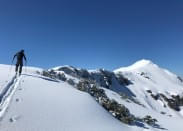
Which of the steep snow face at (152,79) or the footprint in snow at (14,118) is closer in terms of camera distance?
the footprint in snow at (14,118)

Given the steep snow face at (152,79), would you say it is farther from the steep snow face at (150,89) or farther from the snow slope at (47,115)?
the snow slope at (47,115)

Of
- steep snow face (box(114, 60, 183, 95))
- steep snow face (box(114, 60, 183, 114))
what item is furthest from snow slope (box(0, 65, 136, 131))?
steep snow face (box(114, 60, 183, 95))

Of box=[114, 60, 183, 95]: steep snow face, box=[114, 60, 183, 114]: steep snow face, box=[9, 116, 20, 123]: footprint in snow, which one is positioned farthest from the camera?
box=[114, 60, 183, 95]: steep snow face

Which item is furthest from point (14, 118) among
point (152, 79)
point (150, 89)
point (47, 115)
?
point (152, 79)

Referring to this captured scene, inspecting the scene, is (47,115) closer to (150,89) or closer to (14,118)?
(14,118)

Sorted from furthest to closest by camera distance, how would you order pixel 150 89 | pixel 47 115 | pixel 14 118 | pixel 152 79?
pixel 152 79
pixel 150 89
pixel 47 115
pixel 14 118

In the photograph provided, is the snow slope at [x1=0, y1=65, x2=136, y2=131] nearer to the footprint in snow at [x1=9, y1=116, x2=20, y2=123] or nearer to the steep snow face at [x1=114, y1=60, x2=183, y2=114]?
the footprint in snow at [x1=9, y1=116, x2=20, y2=123]

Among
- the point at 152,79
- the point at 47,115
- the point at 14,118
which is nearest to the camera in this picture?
the point at 14,118

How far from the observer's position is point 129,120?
33.1 ft

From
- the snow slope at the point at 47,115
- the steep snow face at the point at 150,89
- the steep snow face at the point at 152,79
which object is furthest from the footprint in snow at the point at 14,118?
the steep snow face at the point at 152,79

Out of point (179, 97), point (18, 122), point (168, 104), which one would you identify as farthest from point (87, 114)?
point (179, 97)

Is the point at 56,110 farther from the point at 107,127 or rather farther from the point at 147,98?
the point at 147,98

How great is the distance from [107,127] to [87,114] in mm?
1044

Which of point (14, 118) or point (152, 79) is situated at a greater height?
point (152, 79)
